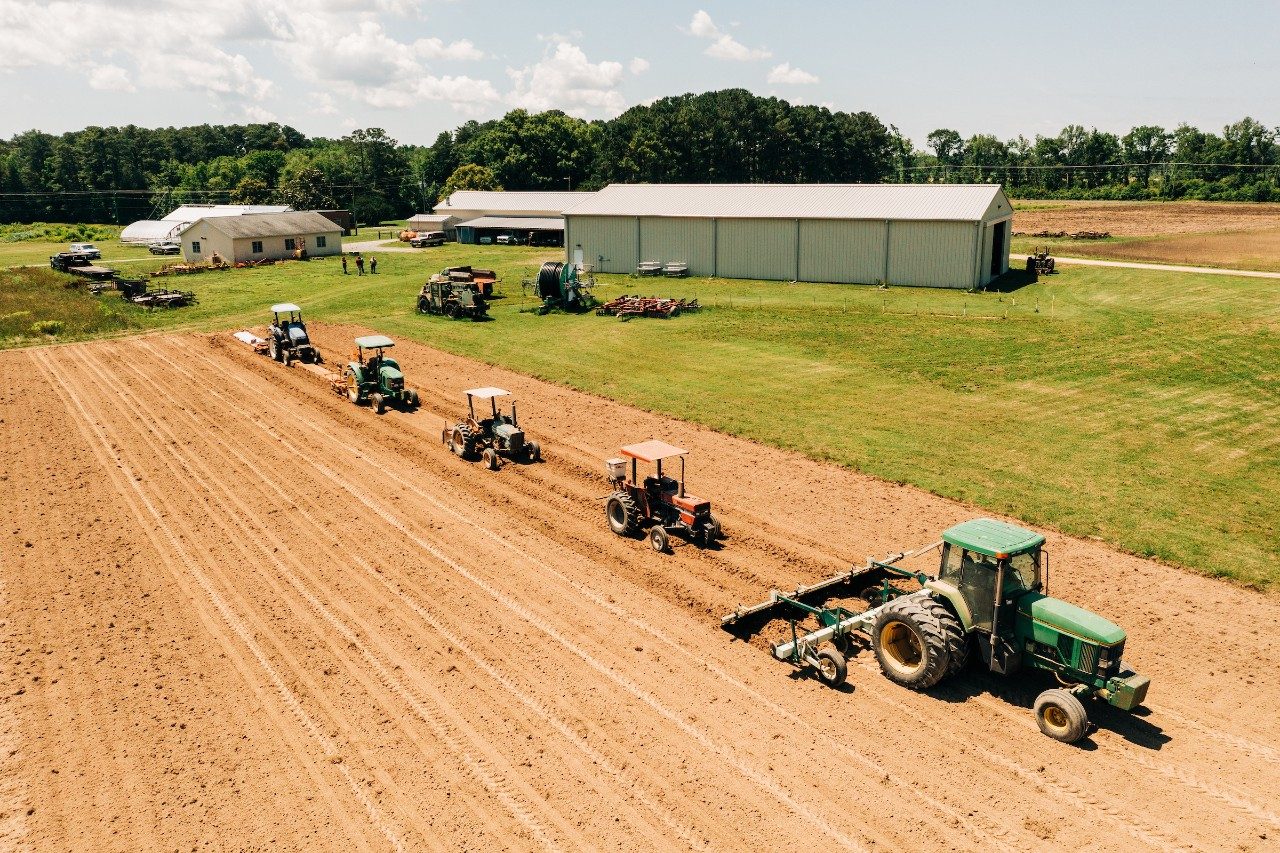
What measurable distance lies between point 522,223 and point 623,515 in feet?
225

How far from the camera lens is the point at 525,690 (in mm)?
13391

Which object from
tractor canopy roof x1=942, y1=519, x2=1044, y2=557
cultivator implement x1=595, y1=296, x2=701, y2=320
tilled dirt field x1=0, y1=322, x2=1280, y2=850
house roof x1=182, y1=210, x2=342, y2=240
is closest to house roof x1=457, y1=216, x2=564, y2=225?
house roof x1=182, y1=210, x2=342, y2=240

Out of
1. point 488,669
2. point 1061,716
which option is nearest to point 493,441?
A: point 488,669

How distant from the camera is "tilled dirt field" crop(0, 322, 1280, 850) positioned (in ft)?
35.2

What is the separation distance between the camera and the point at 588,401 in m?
29.3

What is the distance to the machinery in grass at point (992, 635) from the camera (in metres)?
12.0

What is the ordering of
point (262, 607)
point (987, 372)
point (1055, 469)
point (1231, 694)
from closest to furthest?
point (1231, 694) → point (262, 607) → point (1055, 469) → point (987, 372)

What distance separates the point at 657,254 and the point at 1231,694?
152 feet

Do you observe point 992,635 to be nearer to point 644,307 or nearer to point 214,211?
point 644,307

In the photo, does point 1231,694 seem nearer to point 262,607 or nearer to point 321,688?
point 321,688

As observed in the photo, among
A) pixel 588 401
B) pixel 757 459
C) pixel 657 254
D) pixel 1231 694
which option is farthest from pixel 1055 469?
pixel 657 254

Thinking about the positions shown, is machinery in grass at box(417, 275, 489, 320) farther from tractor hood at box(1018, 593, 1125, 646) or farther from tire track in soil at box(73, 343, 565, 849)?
tractor hood at box(1018, 593, 1125, 646)

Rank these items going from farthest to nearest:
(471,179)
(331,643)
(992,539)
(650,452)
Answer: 1. (471,179)
2. (650,452)
3. (331,643)
4. (992,539)

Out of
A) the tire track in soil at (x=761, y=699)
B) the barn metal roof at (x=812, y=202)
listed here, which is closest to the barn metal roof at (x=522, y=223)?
the barn metal roof at (x=812, y=202)
